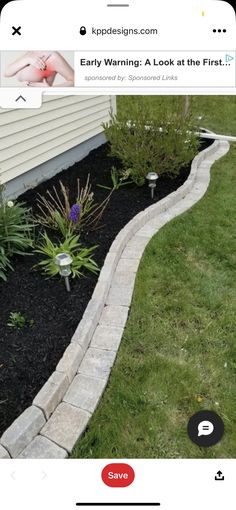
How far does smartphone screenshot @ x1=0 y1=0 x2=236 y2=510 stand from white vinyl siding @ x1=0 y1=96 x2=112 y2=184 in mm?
37

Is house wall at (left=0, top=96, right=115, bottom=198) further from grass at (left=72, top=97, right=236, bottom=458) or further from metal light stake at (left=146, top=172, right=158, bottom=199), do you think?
grass at (left=72, top=97, right=236, bottom=458)

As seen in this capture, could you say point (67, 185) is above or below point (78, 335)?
above

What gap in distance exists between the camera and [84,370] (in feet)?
8.65

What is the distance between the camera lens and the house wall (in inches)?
176

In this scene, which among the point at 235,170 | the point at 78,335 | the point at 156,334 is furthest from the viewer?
the point at 235,170

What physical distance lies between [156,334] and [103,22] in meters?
2.14

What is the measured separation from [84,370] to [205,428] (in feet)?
3.00

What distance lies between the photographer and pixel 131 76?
196 cm
